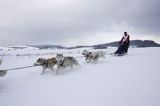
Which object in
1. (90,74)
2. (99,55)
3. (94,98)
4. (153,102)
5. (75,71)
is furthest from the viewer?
(99,55)

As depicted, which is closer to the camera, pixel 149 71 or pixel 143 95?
pixel 143 95

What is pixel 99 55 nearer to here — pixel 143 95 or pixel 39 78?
pixel 39 78

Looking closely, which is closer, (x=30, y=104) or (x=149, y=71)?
(x=30, y=104)

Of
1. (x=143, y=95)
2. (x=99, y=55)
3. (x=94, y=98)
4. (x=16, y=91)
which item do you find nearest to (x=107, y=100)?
(x=94, y=98)

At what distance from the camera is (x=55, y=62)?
8719 millimetres

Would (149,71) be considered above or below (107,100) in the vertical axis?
above

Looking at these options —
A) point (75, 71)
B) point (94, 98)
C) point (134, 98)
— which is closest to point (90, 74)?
point (75, 71)

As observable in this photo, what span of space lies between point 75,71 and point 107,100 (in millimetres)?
3868

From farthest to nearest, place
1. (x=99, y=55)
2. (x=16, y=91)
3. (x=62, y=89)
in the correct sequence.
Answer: (x=99, y=55), (x=16, y=91), (x=62, y=89)

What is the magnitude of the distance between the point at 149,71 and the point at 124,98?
2.66 metres

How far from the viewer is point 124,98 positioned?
488 centimetres

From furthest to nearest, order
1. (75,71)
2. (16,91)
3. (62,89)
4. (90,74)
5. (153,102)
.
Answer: (75,71) < (90,74) < (16,91) < (62,89) < (153,102)

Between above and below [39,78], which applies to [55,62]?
above

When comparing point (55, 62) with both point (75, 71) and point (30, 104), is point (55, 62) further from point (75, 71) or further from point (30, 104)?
point (30, 104)
